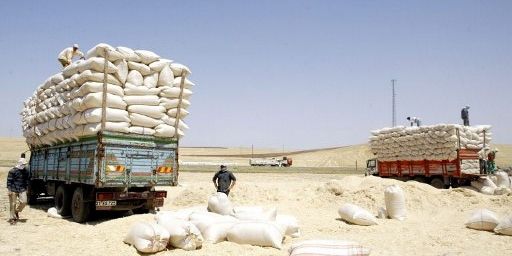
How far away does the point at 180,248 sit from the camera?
6.49m

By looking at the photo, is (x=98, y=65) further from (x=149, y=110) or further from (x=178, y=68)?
(x=178, y=68)

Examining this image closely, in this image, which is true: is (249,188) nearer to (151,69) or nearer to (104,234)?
(151,69)

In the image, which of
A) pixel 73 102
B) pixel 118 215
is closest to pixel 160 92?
pixel 73 102

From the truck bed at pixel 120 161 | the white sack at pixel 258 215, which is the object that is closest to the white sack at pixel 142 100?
the truck bed at pixel 120 161

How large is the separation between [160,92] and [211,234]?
4.10 m

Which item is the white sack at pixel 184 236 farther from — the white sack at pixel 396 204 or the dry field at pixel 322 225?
the white sack at pixel 396 204

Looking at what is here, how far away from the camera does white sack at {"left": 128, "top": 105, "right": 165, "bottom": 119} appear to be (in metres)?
9.42

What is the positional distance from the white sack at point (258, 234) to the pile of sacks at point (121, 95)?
3746 millimetres

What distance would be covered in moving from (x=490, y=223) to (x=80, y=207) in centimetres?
833

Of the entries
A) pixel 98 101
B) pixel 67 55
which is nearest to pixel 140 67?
pixel 98 101

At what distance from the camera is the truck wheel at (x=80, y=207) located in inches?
373

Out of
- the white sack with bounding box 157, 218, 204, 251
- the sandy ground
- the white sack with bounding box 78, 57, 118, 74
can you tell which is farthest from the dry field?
the white sack with bounding box 78, 57, 118, 74

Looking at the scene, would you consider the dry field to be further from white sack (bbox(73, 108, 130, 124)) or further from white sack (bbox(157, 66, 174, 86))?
white sack (bbox(157, 66, 174, 86))

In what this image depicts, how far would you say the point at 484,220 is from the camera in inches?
329
